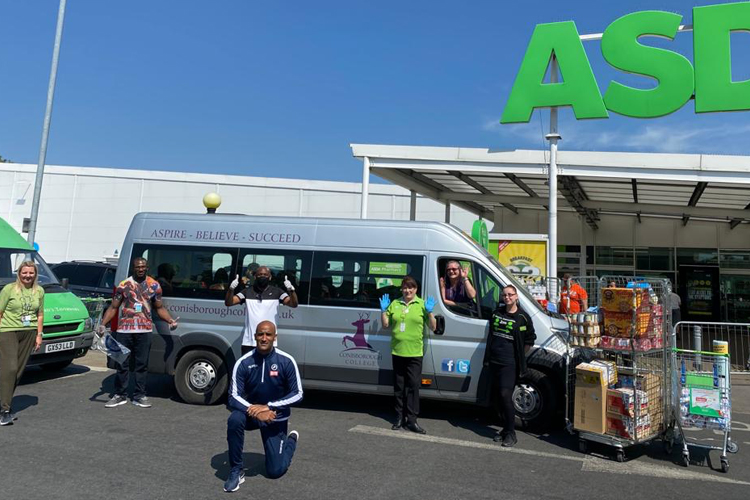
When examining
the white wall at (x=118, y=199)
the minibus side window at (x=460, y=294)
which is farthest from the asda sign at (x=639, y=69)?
the white wall at (x=118, y=199)

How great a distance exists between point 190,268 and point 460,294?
369 centimetres

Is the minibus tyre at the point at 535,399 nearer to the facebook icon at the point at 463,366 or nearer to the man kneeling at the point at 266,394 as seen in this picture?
the facebook icon at the point at 463,366

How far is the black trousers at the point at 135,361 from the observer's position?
6.90m

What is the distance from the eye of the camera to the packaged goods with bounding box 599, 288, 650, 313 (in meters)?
5.68

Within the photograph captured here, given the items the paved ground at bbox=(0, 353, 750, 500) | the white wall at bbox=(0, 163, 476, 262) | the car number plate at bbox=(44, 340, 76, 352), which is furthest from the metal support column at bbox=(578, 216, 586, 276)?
the car number plate at bbox=(44, 340, 76, 352)

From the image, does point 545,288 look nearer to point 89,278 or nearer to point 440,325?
point 440,325

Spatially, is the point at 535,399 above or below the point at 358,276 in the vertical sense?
below

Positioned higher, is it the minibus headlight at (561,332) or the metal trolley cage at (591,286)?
the metal trolley cage at (591,286)

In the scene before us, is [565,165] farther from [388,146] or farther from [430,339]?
[430,339]

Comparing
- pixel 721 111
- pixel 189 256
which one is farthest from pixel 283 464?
pixel 721 111

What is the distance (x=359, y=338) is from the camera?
6.81m

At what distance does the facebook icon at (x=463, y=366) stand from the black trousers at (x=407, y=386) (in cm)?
50

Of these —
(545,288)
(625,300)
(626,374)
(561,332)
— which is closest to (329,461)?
(561,332)

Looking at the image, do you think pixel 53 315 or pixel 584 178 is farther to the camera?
pixel 584 178
